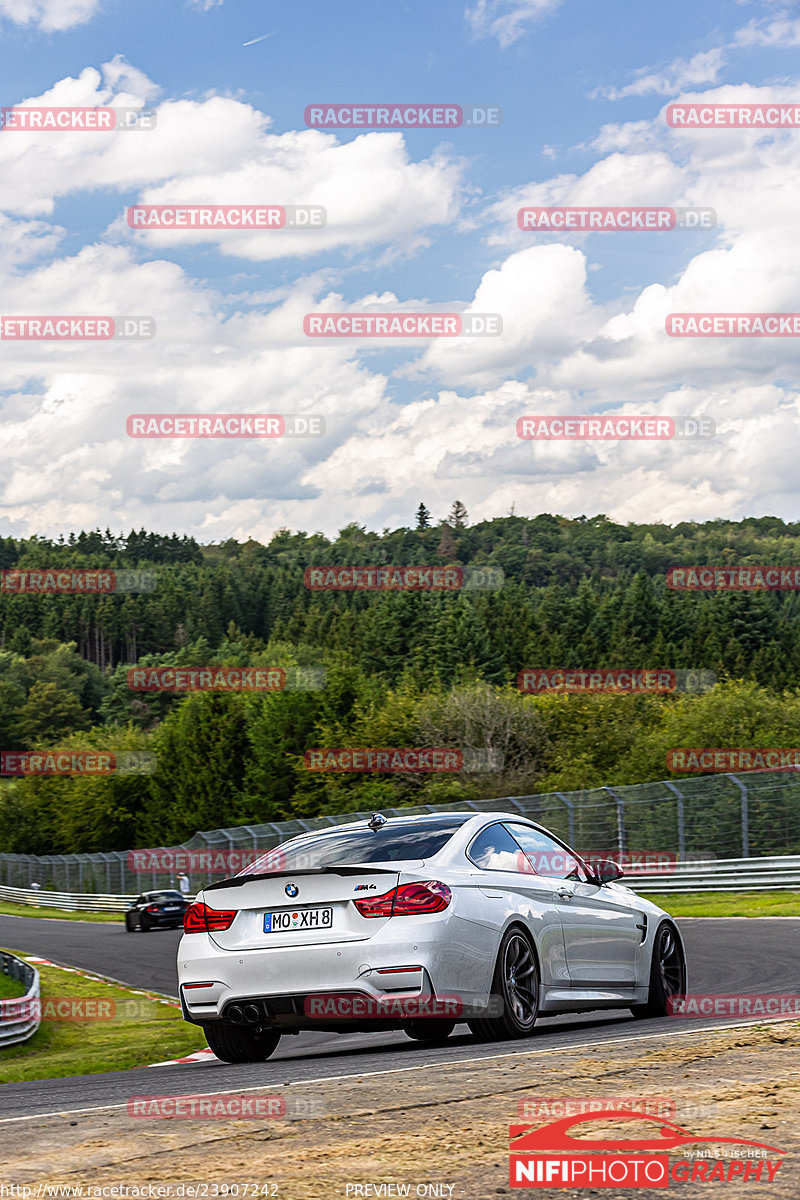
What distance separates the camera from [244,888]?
7.82 m

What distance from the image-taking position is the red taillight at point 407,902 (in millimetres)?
7488

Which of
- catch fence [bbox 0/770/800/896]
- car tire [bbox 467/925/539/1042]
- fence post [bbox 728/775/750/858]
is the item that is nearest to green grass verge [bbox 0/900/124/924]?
catch fence [bbox 0/770/800/896]

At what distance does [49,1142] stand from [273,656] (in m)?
139

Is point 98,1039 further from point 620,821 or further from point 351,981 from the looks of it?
point 620,821

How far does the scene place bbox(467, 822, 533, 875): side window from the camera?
27.0 ft

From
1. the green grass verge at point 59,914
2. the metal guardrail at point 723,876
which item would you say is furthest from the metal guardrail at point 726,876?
the green grass verge at point 59,914

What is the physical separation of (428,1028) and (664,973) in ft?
7.86

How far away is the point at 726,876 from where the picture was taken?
26.3 meters

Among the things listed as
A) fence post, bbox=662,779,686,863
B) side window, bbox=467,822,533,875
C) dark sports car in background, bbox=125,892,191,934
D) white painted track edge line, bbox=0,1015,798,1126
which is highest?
side window, bbox=467,822,533,875

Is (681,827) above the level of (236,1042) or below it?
below

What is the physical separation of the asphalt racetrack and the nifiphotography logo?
1774 mm

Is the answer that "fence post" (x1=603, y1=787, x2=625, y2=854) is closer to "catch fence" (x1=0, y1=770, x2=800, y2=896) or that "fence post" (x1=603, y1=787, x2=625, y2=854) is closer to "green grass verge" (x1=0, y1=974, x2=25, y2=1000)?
"catch fence" (x1=0, y1=770, x2=800, y2=896)

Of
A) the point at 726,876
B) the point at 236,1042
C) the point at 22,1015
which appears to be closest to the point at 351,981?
the point at 236,1042

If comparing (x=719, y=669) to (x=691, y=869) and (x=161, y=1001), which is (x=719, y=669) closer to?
(x=691, y=869)
